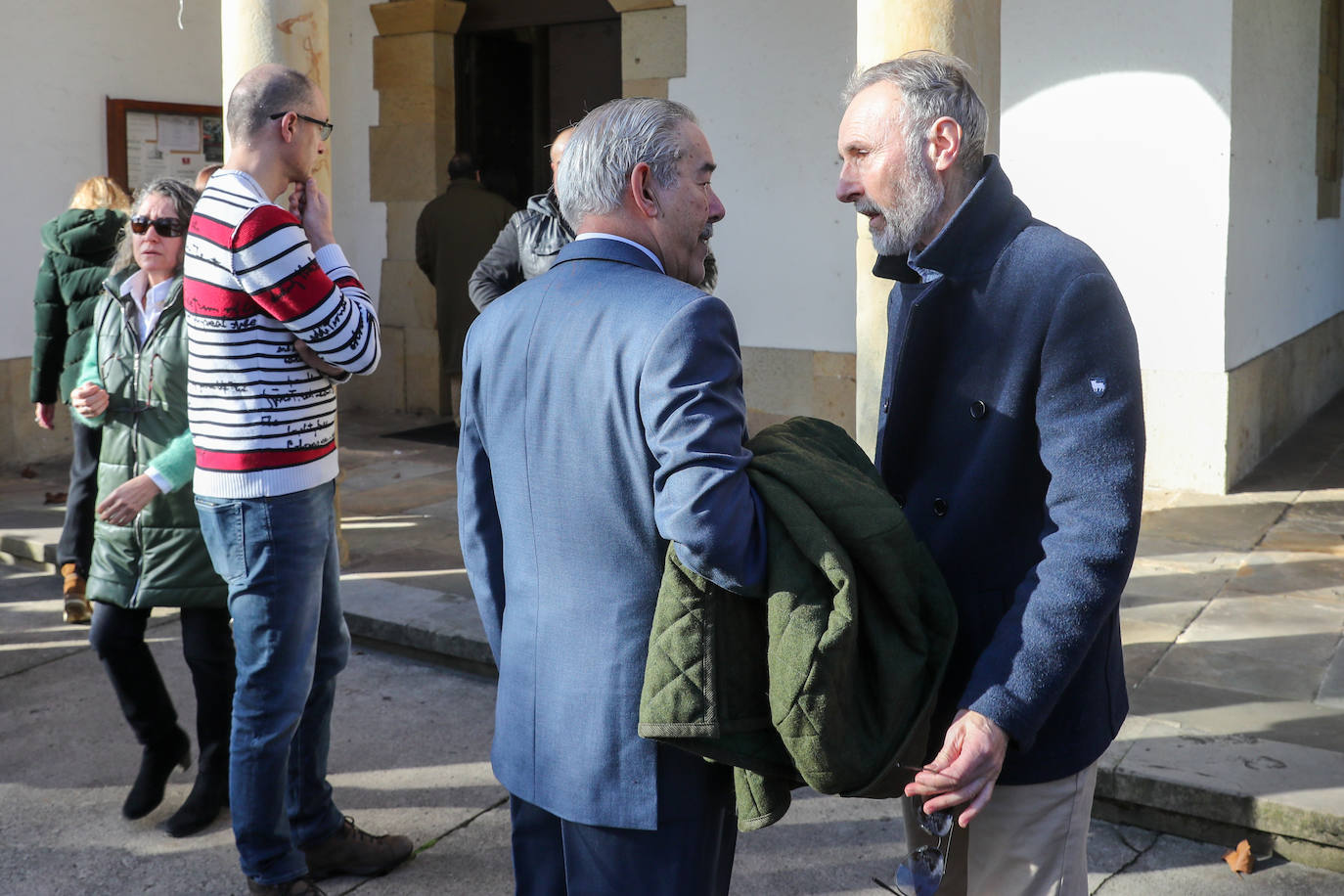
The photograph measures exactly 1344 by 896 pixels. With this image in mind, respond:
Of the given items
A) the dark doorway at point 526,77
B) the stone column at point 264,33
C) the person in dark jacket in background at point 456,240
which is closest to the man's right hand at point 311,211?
the stone column at point 264,33

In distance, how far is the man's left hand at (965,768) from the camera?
171cm

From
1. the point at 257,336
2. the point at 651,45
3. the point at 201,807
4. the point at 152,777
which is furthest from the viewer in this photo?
the point at 651,45

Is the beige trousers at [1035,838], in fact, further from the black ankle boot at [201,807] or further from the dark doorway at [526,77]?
the dark doorway at [526,77]

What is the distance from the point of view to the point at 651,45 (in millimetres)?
8039

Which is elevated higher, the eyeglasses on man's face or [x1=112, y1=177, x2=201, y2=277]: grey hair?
the eyeglasses on man's face

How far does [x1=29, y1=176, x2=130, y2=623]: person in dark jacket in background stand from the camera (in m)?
5.12

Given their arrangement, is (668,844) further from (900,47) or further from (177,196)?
(900,47)

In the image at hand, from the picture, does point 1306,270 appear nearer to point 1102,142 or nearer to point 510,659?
point 1102,142

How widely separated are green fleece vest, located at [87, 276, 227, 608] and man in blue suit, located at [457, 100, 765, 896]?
1663 millimetres

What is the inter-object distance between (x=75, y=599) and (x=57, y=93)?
14.5ft

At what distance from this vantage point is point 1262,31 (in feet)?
23.8

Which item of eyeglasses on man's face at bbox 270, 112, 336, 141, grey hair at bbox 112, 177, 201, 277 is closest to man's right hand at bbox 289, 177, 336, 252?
eyeglasses on man's face at bbox 270, 112, 336, 141

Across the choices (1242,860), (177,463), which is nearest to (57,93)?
(177,463)

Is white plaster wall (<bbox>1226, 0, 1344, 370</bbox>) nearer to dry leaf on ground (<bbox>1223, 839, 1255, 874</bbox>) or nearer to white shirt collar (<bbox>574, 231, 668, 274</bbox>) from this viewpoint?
dry leaf on ground (<bbox>1223, 839, 1255, 874</bbox>)
